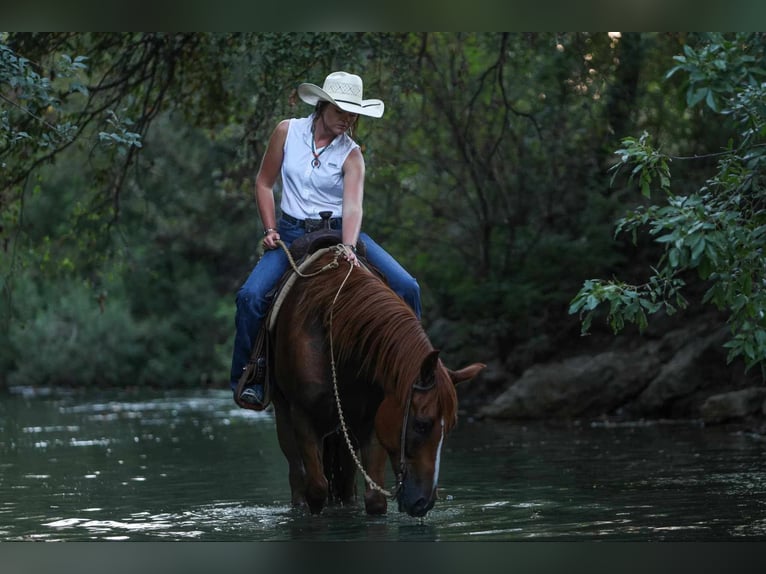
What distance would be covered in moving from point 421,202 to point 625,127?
13.9ft

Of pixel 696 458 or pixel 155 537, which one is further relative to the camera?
pixel 696 458

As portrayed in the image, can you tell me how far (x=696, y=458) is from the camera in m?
11.2

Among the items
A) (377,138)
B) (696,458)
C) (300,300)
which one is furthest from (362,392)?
(377,138)

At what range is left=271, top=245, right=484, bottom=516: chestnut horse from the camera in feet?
21.5

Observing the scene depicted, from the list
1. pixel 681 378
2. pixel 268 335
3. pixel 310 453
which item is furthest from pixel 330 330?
pixel 681 378

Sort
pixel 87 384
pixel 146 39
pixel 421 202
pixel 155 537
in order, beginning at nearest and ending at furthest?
1. pixel 155 537
2. pixel 146 39
3. pixel 421 202
4. pixel 87 384

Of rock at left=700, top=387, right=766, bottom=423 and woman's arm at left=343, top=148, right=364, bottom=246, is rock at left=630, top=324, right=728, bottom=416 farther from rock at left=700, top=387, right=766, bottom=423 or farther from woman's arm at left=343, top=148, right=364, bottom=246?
woman's arm at left=343, top=148, right=364, bottom=246

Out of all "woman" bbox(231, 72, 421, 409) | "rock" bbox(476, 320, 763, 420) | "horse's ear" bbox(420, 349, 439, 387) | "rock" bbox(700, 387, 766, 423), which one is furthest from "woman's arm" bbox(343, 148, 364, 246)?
"rock" bbox(476, 320, 763, 420)

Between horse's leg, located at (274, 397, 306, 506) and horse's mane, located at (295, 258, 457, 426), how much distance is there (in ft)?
2.84

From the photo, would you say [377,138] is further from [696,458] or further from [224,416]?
[696,458]

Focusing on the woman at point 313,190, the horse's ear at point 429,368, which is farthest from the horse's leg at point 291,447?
the horse's ear at point 429,368

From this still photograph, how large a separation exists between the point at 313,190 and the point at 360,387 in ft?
4.36

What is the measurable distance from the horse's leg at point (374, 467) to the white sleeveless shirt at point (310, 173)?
Answer: 57.2 inches
